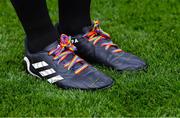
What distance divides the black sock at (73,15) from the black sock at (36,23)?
0.54 ft

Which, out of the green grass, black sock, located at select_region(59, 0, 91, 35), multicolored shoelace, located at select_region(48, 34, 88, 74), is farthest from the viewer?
black sock, located at select_region(59, 0, 91, 35)

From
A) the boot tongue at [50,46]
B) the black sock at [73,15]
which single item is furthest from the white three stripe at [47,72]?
the black sock at [73,15]

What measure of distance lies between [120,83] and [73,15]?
1.54ft

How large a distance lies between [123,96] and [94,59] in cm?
40

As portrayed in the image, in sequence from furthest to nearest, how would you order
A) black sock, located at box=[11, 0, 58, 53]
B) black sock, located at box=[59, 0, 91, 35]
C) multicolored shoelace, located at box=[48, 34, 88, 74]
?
black sock, located at box=[59, 0, 91, 35]
multicolored shoelace, located at box=[48, 34, 88, 74]
black sock, located at box=[11, 0, 58, 53]

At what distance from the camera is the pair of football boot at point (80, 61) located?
2.12 metres

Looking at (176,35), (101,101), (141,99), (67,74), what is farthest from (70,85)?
(176,35)

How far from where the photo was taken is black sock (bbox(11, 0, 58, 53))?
2074 millimetres

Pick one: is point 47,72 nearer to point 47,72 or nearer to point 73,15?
point 47,72

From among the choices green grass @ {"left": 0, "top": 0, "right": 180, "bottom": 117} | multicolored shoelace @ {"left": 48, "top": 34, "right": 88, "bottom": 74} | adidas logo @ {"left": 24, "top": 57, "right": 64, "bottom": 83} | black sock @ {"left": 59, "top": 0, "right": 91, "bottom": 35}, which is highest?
black sock @ {"left": 59, "top": 0, "right": 91, "bottom": 35}

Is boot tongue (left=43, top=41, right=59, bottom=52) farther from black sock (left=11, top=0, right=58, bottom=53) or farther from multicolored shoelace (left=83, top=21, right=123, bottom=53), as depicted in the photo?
multicolored shoelace (left=83, top=21, right=123, bottom=53)

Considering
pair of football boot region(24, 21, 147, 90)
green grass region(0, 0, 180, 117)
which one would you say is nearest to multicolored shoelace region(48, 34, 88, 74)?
pair of football boot region(24, 21, 147, 90)

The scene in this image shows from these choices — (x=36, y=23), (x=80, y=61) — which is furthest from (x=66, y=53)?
(x=36, y=23)

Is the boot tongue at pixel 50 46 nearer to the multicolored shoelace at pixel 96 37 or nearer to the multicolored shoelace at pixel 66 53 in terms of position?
the multicolored shoelace at pixel 66 53
